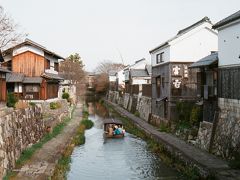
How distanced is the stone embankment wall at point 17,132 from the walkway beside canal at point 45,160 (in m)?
0.70

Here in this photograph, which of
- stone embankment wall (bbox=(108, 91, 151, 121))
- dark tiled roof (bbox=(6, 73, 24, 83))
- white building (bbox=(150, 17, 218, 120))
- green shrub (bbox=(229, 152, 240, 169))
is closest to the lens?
green shrub (bbox=(229, 152, 240, 169))

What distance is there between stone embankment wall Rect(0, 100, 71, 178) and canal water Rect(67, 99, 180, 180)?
→ 2.98m

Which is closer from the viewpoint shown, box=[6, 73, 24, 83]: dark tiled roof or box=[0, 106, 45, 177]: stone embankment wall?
box=[0, 106, 45, 177]: stone embankment wall

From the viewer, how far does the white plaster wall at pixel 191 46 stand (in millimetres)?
29828

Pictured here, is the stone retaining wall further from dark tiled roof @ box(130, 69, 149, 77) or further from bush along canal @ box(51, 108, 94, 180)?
dark tiled roof @ box(130, 69, 149, 77)

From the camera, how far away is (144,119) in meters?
40.2

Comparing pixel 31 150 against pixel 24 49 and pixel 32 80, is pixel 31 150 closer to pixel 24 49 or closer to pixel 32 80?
pixel 32 80

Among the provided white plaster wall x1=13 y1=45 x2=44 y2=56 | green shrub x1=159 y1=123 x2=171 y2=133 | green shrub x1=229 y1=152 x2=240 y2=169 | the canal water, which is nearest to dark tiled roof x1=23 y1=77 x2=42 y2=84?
white plaster wall x1=13 y1=45 x2=44 y2=56

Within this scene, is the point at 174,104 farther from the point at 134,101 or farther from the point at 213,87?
the point at 134,101

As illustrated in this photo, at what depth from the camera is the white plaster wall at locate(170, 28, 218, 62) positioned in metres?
29.8

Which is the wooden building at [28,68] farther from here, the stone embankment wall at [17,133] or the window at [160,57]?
the stone embankment wall at [17,133]

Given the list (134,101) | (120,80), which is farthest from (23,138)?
(120,80)

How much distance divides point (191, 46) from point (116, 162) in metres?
13.2

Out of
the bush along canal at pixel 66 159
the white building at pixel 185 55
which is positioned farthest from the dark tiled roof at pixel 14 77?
the white building at pixel 185 55
